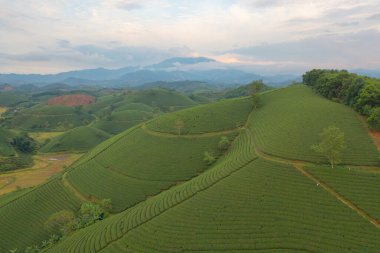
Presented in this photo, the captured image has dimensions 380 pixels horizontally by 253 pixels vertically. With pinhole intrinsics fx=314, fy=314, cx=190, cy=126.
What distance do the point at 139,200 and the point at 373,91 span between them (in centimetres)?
6491

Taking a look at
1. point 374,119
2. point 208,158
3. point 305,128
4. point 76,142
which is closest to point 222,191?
point 208,158

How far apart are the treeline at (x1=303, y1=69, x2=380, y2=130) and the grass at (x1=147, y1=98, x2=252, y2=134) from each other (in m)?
27.0

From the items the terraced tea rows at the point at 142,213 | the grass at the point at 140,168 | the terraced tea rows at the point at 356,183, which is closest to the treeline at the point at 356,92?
the terraced tea rows at the point at 356,183

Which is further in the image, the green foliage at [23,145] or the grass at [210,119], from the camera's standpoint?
the green foliage at [23,145]

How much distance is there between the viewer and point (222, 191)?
2436 inches

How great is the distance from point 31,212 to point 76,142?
9408 cm

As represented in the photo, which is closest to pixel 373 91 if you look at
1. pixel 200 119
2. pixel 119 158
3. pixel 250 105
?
pixel 250 105

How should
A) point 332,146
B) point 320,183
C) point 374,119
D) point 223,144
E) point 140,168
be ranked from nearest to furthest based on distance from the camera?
1. point 320,183
2. point 332,146
3. point 374,119
4. point 223,144
5. point 140,168

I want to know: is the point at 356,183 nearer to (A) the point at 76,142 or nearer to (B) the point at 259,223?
(B) the point at 259,223

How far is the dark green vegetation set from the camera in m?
49.8

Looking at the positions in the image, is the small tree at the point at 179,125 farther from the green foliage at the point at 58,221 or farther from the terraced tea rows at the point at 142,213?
the green foliage at the point at 58,221

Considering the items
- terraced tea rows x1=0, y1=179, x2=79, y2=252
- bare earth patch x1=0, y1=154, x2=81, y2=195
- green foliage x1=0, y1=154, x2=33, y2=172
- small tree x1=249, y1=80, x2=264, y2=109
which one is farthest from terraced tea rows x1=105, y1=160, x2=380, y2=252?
green foliage x1=0, y1=154, x2=33, y2=172

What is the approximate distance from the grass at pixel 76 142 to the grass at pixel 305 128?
10155cm

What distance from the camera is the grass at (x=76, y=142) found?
166750 mm
